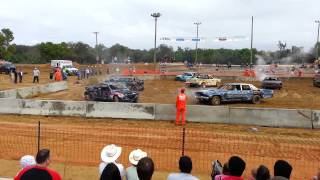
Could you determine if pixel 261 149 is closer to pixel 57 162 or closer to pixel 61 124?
pixel 57 162

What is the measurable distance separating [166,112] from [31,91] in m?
14.3

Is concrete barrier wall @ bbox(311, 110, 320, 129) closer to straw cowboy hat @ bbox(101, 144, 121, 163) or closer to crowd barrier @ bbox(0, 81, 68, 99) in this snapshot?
straw cowboy hat @ bbox(101, 144, 121, 163)

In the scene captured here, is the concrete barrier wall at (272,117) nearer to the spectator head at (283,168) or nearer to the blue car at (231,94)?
the blue car at (231,94)

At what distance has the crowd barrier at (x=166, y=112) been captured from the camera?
63.1 ft

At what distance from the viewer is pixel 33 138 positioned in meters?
15.8

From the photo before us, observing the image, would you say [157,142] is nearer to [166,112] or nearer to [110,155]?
[166,112]

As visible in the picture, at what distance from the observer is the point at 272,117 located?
19344 millimetres

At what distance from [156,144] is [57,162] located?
12.9 ft

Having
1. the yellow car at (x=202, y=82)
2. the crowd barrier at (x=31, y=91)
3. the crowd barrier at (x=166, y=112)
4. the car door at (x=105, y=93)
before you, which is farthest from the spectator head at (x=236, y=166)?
the yellow car at (x=202, y=82)

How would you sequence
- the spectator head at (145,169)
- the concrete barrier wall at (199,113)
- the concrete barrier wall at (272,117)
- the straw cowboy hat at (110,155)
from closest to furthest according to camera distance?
the spectator head at (145,169) → the straw cowboy hat at (110,155) → the concrete barrier wall at (272,117) → the concrete barrier wall at (199,113)

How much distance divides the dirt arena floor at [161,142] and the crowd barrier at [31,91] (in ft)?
21.0

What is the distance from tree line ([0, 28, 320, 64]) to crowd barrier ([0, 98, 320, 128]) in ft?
272

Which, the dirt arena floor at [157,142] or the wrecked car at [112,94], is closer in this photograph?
the dirt arena floor at [157,142]

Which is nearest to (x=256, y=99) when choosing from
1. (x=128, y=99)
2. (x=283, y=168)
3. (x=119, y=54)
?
(x=128, y=99)
